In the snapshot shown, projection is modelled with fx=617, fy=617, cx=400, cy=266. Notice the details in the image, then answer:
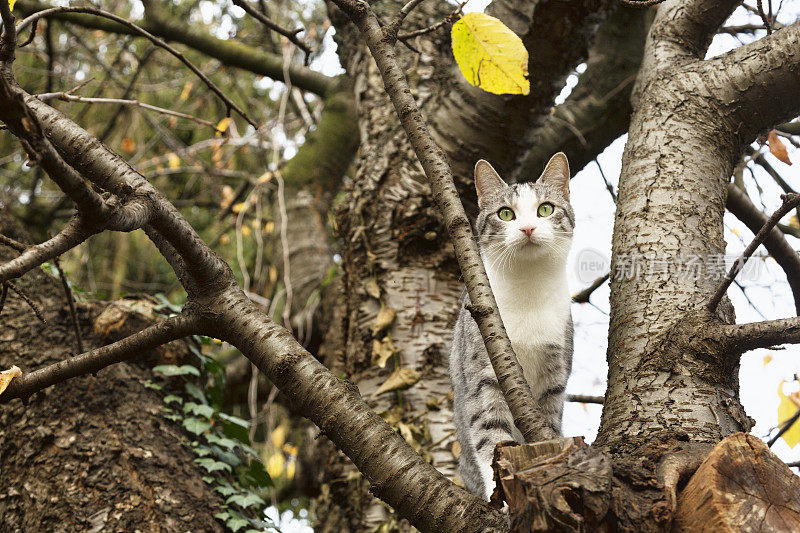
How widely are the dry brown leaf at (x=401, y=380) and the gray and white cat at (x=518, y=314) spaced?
18 centimetres

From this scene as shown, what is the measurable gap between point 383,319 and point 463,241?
136 cm

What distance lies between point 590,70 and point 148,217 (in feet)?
10.9

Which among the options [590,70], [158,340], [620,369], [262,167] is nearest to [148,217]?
[158,340]

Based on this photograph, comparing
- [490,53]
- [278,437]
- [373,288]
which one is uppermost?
[490,53]

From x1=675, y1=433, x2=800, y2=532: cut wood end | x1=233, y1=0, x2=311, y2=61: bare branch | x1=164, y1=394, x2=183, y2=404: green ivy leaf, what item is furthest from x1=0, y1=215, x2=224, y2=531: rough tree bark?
x1=675, y1=433, x2=800, y2=532: cut wood end

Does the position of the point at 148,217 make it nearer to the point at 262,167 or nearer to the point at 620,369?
the point at 620,369

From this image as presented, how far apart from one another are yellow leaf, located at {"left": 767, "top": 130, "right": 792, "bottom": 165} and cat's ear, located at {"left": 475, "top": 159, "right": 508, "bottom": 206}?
1.04 m

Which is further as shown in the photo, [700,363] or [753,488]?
[700,363]

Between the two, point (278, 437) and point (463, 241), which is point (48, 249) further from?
point (278, 437)

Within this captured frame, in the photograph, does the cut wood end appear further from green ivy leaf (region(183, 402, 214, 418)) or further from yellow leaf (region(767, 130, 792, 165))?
green ivy leaf (region(183, 402, 214, 418))

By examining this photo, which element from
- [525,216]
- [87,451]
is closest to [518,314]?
[525,216]

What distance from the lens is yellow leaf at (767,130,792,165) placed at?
2.40m

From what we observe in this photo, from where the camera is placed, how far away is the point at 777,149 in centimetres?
241

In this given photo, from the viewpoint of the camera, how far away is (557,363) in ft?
7.86
